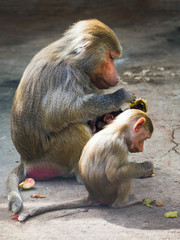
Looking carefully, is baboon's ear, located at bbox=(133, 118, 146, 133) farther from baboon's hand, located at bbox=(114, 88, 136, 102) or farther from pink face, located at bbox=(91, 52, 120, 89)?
pink face, located at bbox=(91, 52, 120, 89)

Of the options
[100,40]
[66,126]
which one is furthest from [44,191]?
[100,40]

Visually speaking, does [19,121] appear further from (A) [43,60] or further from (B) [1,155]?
(B) [1,155]

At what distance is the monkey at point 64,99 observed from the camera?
14.5ft

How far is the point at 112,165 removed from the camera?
3.83 meters

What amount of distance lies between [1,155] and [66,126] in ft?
4.13

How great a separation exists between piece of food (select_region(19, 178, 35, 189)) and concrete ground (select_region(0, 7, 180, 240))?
0.06 metres

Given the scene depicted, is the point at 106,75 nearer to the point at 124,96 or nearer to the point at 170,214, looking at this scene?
the point at 124,96

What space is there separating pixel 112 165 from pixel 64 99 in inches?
35.1

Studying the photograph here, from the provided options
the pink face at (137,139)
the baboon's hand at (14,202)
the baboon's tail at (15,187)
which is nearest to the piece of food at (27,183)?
the baboon's tail at (15,187)

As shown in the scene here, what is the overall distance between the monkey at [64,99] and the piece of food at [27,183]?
0.06m

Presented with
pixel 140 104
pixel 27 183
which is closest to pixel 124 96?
pixel 140 104

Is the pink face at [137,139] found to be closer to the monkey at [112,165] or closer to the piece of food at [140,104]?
the monkey at [112,165]

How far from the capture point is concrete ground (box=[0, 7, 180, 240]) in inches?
147

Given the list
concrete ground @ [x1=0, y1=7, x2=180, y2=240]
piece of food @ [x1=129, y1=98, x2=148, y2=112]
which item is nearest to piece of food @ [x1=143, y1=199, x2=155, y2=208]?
concrete ground @ [x1=0, y1=7, x2=180, y2=240]
